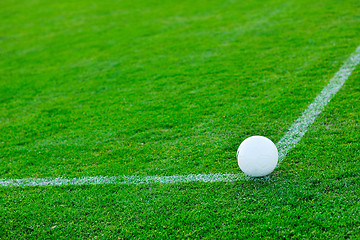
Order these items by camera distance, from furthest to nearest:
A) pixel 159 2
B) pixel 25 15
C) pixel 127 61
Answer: pixel 25 15
pixel 159 2
pixel 127 61

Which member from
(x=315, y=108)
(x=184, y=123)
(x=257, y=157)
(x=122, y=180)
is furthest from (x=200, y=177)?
(x=315, y=108)

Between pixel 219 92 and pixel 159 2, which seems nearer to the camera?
pixel 219 92

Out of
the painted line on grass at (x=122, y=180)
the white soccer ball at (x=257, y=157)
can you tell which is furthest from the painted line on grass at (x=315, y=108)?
the painted line on grass at (x=122, y=180)

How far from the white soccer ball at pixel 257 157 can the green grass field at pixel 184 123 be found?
170 millimetres

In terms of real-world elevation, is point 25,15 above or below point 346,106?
above

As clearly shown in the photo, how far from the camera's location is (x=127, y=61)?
8.55m

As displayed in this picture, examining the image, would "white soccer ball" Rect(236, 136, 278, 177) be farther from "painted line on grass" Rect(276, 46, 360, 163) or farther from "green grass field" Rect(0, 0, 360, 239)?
"painted line on grass" Rect(276, 46, 360, 163)

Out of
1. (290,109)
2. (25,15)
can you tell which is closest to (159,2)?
(25,15)

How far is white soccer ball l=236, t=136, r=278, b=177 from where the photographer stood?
371cm

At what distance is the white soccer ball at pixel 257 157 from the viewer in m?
3.71

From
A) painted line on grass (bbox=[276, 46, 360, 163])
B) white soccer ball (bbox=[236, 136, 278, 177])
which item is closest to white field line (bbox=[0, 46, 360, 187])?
painted line on grass (bbox=[276, 46, 360, 163])

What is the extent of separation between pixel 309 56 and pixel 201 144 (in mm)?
3672

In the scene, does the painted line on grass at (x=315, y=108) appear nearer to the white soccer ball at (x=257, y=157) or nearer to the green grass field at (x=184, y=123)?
the green grass field at (x=184, y=123)

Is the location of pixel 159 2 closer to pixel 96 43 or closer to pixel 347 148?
pixel 96 43
